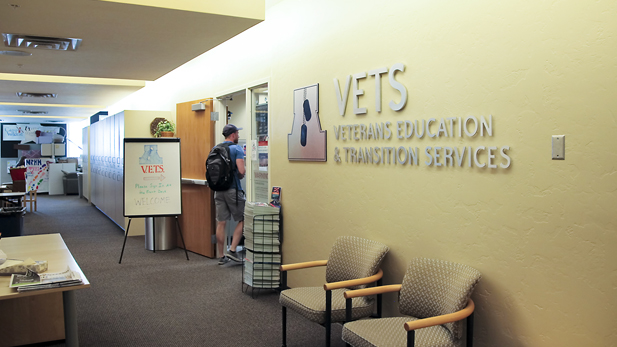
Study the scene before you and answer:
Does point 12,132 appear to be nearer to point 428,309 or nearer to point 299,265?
point 299,265

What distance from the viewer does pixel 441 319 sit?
2.62m

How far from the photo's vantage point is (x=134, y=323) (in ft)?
14.0

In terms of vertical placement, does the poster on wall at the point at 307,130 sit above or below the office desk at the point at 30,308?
above

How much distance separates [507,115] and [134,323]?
3.44 meters

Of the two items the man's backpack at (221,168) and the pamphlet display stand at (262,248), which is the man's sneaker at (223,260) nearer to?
the man's backpack at (221,168)

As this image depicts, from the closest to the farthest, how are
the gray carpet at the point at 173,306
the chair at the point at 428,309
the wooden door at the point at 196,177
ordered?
the chair at the point at 428,309 < the gray carpet at the point at 173,306 < the wooden door at the point at 196,177

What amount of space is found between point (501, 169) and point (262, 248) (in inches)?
112

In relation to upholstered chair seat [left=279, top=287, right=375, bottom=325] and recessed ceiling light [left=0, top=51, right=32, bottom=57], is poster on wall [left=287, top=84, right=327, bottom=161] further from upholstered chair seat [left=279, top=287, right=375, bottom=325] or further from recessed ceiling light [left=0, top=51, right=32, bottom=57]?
recessed ceiling light [left=0, top=51, right=32, bottom=57]

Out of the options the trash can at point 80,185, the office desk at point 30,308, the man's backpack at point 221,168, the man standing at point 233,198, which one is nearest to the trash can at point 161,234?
the man standing at point 233,198

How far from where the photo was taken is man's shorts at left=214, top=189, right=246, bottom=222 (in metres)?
6.23

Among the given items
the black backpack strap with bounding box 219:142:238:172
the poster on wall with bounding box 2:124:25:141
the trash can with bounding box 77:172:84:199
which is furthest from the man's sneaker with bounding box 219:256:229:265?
the poster on wall with bounding box 2:124:25:141

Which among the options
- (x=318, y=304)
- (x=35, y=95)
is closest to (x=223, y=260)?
(x=318, y=304)

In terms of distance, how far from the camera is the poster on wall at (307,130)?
4.49 m

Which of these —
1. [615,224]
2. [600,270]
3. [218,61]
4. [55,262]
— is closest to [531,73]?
→ [615,224]
